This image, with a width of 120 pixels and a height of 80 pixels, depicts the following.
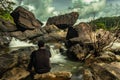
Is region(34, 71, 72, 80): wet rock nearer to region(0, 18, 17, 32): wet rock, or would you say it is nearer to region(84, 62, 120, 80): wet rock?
region(84, 62, 120, 80): wet rock

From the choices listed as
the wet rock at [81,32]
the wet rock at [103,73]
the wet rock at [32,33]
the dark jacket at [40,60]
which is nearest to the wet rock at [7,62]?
the dark jacket at [40,60]

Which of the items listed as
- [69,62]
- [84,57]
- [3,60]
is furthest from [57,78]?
[84,57]

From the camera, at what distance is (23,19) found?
47.2 metres

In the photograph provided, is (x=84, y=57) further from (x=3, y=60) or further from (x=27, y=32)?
(x=27, y=32)

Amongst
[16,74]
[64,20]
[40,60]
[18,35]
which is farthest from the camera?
[64,20]

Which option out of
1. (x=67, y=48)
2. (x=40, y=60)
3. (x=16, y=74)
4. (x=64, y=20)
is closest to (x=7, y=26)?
(x=64, y=20)

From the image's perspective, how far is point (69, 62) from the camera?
24.6 metres

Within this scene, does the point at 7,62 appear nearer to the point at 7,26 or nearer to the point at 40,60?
the point at 40,60

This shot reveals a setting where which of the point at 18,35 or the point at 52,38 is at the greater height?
the point at 18,35

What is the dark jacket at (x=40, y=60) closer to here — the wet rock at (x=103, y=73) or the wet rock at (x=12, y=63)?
the wet rock at (x=12, y=63)

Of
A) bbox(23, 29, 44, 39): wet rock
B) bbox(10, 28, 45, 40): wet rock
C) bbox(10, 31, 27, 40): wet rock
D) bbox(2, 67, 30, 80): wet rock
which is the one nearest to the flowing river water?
bbox(2, 67, 30, 80): wet rock

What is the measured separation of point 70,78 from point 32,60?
271 cm

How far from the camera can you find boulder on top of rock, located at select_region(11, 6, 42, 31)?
4588 centimetres

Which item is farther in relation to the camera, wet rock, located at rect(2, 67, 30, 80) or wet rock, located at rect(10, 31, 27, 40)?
wet rock, located at rect(10, 31, 27, 40)
